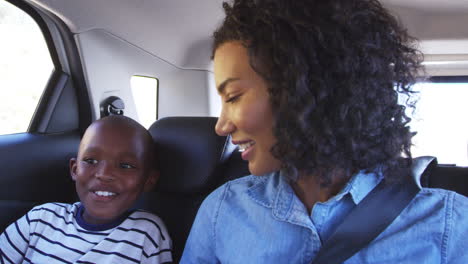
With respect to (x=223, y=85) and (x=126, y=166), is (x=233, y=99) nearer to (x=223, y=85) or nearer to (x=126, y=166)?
(x=223, y=85)

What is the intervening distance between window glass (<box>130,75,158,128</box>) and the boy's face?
122cm

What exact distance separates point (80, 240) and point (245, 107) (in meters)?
0.81

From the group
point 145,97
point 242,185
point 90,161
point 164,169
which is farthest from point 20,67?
point 242,185

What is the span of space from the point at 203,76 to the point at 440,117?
1.87 metres

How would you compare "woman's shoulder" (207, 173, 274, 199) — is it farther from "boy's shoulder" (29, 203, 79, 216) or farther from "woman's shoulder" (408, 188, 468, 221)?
"boy's shoulder" (29, 203, 79, 216)

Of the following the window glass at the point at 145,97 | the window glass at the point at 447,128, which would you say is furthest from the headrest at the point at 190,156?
the window glass at the point at 447,128

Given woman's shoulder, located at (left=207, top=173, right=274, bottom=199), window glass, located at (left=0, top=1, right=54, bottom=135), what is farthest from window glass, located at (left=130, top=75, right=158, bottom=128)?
woman's shoulder, located at (left=207, top=173, right=274, bottom=199)

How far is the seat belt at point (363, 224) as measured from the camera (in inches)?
35.1

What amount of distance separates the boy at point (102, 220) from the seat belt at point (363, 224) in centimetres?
65

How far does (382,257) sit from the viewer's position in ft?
2.86

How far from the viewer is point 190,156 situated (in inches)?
61.0

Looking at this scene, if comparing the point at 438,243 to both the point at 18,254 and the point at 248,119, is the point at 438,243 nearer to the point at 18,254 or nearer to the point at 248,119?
the point at 248,119

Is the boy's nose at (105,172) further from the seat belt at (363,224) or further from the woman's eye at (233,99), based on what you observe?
the seat belt at (363,224)

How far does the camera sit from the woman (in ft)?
2.80
